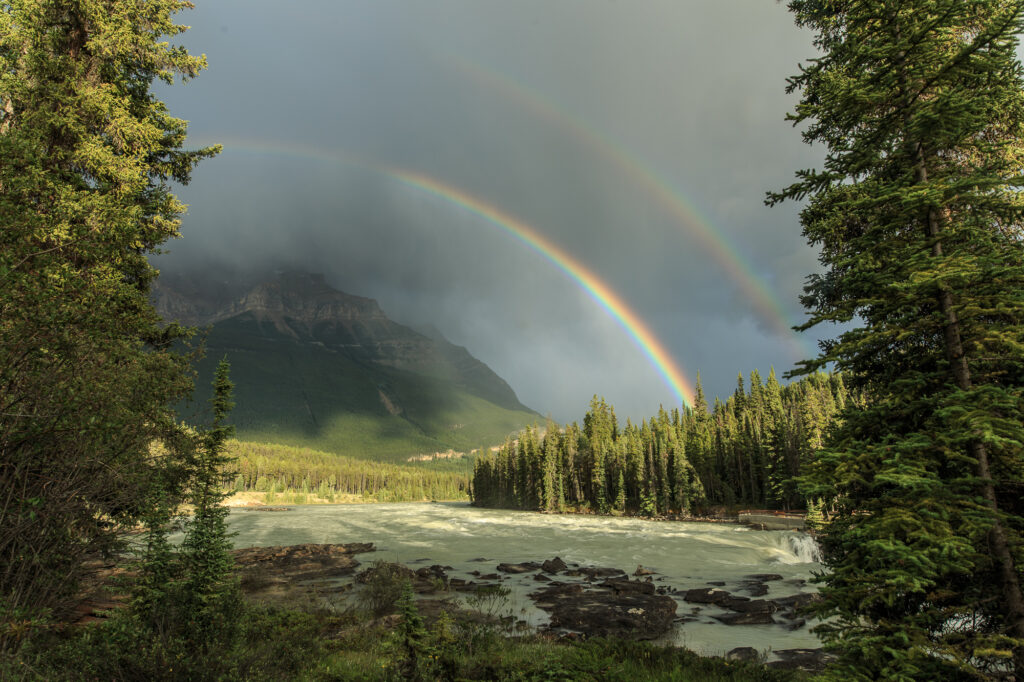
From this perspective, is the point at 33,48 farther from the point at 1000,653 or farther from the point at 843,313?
the point at 1000,653

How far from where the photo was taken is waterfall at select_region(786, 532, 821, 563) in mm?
33966

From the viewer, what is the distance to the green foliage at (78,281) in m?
6.41

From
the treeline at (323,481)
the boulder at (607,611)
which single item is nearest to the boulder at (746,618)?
the boulder at (607,611)

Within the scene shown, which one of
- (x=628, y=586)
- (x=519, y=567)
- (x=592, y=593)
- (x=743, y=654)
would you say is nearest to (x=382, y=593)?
(x=592, y=593)

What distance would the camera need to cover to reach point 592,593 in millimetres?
21859

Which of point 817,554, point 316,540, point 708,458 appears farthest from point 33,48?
point 708,458

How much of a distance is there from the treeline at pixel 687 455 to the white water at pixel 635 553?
2589 centimetres

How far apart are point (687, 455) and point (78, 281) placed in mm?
92098

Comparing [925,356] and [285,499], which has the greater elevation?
[925,356]

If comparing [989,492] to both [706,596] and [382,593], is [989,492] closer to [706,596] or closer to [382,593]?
[382,593]

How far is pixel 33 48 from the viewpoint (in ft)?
41.1

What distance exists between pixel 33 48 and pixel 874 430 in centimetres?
2202

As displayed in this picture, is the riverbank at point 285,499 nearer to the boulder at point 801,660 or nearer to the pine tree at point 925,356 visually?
the boulder at point 801,660

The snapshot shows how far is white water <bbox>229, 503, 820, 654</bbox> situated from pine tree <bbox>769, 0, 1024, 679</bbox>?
34.0ft
